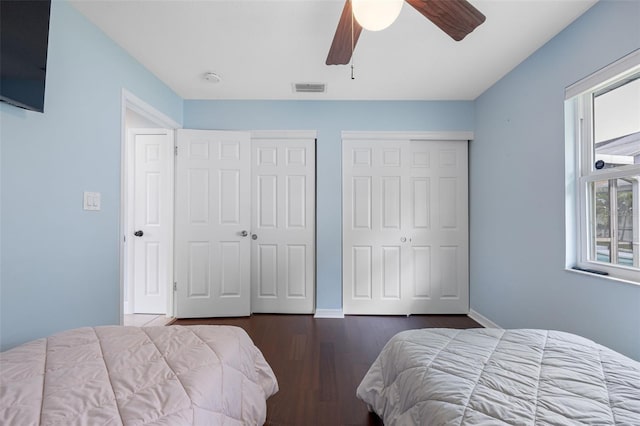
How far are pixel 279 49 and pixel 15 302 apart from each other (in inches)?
90.8

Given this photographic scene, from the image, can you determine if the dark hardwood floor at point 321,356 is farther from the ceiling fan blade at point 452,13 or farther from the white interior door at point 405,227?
the ceiling fan blade at point 452,13

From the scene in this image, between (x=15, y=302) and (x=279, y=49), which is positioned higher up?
(x=279, y=49)

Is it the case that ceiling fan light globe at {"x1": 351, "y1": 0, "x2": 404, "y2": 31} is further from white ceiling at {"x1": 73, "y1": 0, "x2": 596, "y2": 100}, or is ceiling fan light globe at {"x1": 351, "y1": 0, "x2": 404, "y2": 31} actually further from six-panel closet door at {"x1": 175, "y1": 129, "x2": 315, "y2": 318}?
six-panel closet door at {"x1": 175, "y1": 129, "x2": 315, "y2": 318}

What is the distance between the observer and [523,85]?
2.18 metres

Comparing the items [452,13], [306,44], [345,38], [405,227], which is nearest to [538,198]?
[405,227]

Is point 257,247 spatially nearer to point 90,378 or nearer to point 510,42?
point 90,378

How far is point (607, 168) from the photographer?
164cm

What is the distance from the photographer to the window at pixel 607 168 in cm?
150

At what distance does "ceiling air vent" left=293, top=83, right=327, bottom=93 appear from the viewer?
2600mm

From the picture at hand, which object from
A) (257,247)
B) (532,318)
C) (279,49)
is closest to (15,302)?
(257,247)

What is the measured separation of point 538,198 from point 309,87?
2297 mm

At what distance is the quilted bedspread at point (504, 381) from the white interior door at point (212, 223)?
6.70 feet

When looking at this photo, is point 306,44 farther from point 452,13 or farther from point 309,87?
point 452,13

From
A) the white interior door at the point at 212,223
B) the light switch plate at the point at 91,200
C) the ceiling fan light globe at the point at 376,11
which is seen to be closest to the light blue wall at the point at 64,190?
the light switch plate at the point at 91,200
